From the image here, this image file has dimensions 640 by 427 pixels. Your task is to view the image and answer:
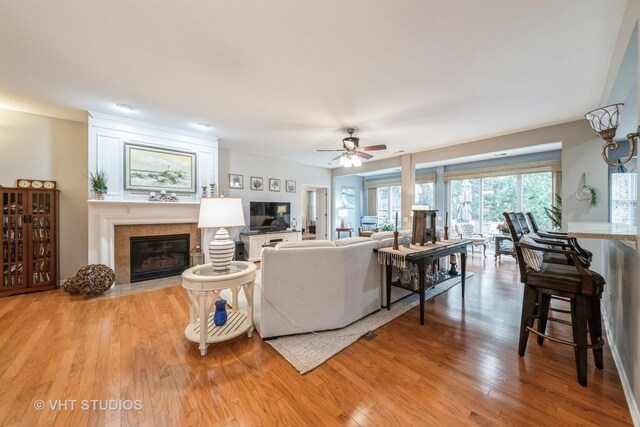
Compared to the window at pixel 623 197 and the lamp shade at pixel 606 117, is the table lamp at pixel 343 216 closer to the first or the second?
the window at pixel 623 197

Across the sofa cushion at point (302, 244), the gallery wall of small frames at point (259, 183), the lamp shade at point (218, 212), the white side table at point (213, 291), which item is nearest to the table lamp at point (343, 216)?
the gallery wall of small frames at point (259, 183)

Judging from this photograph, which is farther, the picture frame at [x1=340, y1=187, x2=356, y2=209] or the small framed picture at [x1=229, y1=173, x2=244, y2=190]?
the picture frame at [x1=340, y1=187, x2=356, y2=209]

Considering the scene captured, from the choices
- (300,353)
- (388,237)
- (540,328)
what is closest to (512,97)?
(388,237)

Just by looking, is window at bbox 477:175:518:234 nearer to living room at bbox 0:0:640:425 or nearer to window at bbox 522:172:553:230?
window at bbox 522:172:553:230

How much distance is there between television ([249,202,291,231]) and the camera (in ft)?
18.9

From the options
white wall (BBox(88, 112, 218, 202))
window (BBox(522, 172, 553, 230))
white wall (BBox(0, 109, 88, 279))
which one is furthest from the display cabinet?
window (BBox(522, 172, 553, 230))

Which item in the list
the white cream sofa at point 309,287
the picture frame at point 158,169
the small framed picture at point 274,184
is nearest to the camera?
the white cream sofa at point 309,287

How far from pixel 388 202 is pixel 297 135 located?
5027 millimetres

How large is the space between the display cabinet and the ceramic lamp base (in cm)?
323

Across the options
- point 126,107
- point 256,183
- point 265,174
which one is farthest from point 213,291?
point 265,174

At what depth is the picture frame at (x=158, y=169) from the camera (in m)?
3.79

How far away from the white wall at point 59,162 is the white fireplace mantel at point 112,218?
62cm

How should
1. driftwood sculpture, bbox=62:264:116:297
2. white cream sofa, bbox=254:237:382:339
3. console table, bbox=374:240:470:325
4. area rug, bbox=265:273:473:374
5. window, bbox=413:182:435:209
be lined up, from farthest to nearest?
1. window, bbox=413:182:435:209
2. driftwood sculpture, bbox=62:264:116:297
3. console table, bbox=374:240:470:325
4. white cream sofa, bbox=254:237:382:339
5. area rug, bbox=265:273:473:374

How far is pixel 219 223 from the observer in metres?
2.21
